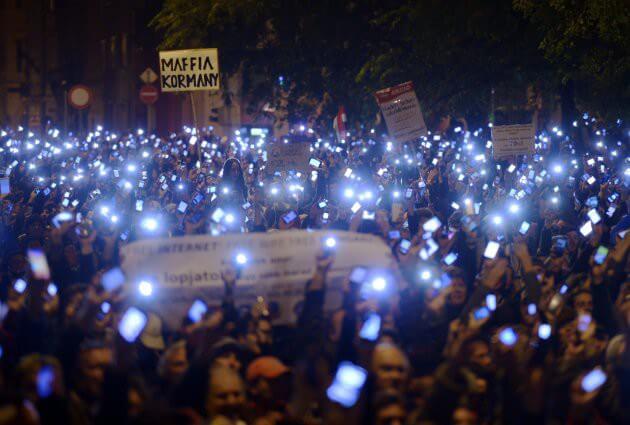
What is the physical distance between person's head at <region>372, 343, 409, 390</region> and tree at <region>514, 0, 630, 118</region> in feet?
37.3

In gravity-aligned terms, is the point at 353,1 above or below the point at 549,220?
above

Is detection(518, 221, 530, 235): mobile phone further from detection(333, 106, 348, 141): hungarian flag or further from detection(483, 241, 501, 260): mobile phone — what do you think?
detection(333, 106, 348, 141): hungarian flag

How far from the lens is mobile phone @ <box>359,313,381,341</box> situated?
24.4 ft

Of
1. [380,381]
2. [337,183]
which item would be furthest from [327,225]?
[380,381]

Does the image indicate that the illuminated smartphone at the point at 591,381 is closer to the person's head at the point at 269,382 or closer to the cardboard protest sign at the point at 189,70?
the person's head at the point at 269,382

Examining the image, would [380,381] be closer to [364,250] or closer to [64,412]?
[64,412]

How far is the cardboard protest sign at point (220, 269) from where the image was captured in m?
8.80

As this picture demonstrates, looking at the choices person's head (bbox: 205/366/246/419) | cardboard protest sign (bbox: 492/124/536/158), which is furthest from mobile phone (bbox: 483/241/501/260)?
cardboard protest sign (bbox: 492/124/536/158)

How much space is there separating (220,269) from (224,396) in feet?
7.50

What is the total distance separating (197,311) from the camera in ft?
26.0

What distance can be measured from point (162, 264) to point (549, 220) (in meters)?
6.34

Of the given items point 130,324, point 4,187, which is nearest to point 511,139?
point 4,187

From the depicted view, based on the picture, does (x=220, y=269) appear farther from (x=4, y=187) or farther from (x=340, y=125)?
(x=340, y=125)

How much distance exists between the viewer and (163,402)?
6.15 m
